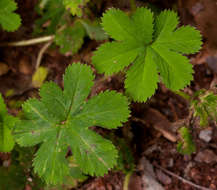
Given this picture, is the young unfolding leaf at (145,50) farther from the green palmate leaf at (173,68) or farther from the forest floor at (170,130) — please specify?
the forest floor at (170,130)

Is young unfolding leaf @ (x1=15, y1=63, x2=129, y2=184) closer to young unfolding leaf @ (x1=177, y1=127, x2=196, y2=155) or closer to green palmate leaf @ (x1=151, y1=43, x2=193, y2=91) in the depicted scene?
green palmate leaf @ (x1=151, y1=43, x2=193, y2=91)

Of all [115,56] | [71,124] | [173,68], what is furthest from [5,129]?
[173,68]

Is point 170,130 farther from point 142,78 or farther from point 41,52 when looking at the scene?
point 41,52

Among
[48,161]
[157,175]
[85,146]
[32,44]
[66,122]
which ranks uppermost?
[32,44]

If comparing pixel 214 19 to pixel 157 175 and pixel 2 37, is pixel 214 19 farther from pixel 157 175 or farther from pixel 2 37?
pixel 2 37

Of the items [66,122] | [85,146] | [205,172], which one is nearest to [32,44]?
[66,122]

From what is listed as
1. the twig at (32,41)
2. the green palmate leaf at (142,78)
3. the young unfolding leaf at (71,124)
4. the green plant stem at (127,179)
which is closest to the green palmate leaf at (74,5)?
the young unfolding leaf at (71,124)

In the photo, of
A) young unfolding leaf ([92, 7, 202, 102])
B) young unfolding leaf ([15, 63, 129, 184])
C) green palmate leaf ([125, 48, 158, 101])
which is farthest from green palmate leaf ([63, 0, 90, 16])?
green palmate leaf ([125, 48, 158, 101])
